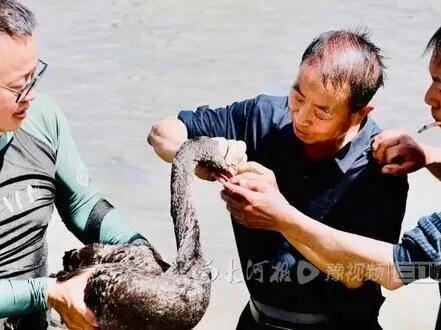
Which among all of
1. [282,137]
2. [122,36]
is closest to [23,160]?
[282,137]

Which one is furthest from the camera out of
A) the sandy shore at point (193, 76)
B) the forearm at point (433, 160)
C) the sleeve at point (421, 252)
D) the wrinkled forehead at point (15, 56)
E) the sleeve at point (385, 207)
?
the sandy shore at point (193, 76)

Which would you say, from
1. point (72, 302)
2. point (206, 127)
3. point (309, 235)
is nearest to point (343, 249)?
point (309, 235)

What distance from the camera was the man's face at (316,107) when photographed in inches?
144

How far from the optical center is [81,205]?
3881 millimetres

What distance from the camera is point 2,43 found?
341 centimetres

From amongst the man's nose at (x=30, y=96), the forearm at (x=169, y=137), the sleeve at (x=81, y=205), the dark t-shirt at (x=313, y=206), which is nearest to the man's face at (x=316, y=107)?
the dark t-shirt at (x=313, y=206)

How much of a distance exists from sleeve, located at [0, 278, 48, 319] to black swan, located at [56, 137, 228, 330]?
0.37 feet

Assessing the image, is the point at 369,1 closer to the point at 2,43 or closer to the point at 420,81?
the point at 420,81

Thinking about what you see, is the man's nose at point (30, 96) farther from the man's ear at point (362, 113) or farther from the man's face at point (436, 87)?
the man's face at point (436, 87)

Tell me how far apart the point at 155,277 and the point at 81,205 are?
19.9 inches

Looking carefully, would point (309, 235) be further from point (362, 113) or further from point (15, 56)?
point (15, 56)

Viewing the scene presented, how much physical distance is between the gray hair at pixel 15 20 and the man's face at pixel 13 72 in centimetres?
2

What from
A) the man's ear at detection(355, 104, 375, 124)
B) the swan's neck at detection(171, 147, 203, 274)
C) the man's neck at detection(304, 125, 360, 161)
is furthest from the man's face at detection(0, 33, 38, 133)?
the man's ear at detection(355, 104, 375, 124)

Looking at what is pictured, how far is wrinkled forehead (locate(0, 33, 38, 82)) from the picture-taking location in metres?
3.41
